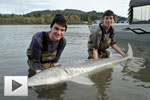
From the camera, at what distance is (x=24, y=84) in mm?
2395

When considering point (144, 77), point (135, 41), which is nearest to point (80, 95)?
point (144, 77)

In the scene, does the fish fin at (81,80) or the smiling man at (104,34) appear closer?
the fish fin at (81,80)

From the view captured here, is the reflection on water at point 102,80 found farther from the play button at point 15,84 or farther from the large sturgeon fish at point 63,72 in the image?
the play button at point 15,84

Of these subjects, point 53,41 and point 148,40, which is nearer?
point 53,41

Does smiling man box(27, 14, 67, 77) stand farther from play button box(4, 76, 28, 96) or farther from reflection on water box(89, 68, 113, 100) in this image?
play button box(4, 76, 28, 96)

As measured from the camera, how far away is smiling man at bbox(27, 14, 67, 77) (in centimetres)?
348

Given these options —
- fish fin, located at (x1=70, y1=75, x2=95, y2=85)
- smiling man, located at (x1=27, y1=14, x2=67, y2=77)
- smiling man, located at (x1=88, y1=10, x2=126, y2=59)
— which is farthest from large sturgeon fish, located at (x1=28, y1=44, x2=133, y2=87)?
smiling man, located at (x1=88, y1=10, x2=126, y2=59)

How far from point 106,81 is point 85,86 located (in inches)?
25.4

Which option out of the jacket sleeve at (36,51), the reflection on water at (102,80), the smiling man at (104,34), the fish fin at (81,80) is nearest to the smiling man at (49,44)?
the jacket sleeve at (36,51)

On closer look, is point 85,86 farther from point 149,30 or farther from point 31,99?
point 149,30

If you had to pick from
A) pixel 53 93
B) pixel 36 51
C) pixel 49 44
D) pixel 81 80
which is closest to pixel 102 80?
pixel 81 80

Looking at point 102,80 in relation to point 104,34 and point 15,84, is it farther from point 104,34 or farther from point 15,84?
point 15,84

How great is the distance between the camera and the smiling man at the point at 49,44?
348 cm

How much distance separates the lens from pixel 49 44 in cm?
390
